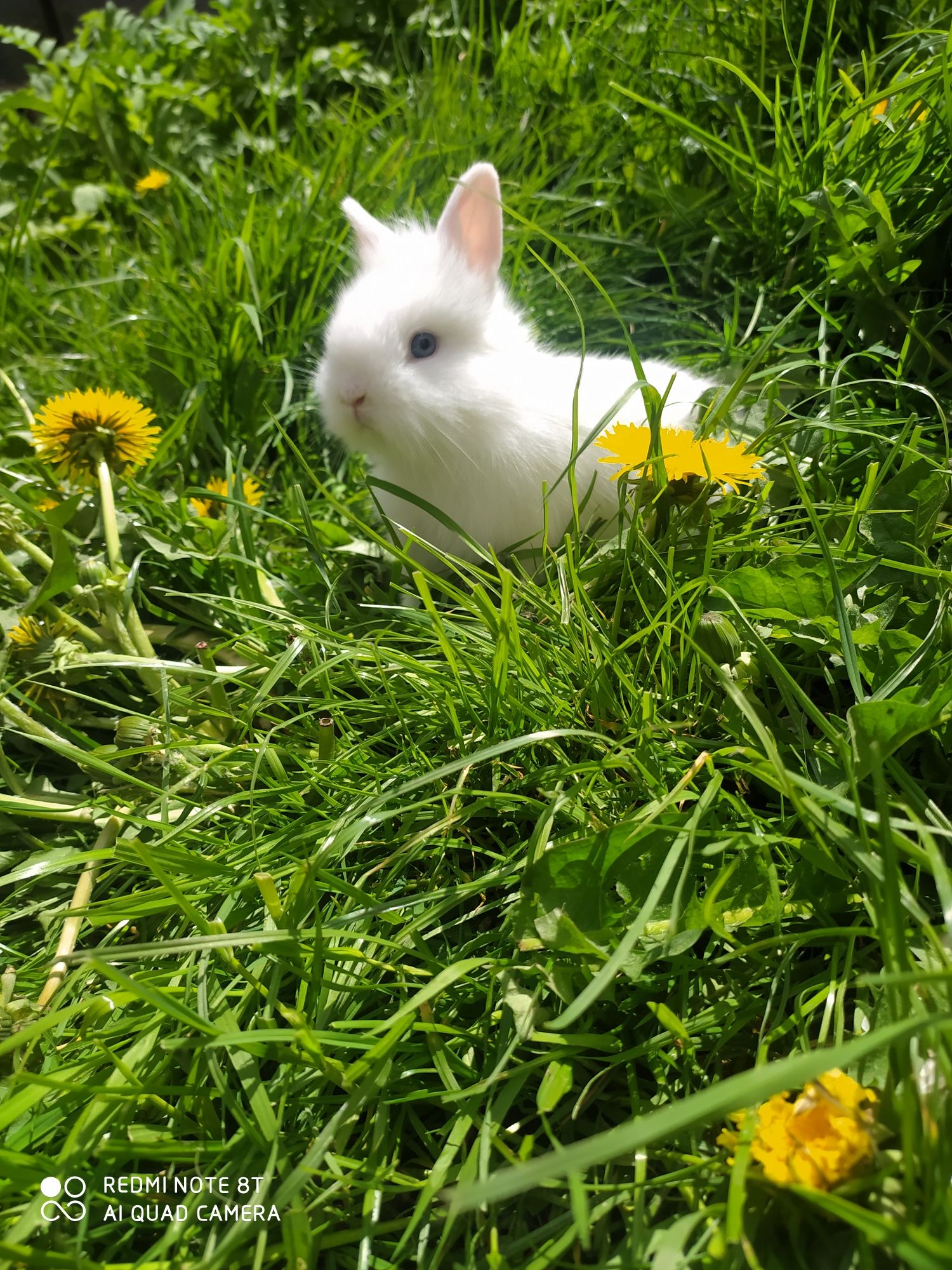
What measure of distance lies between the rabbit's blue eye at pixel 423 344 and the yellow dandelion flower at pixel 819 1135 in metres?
1.36

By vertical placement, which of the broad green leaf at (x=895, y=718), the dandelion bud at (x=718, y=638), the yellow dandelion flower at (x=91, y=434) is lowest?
the broad green leaf at (x=895, y=718)

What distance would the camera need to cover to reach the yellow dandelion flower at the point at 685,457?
1194mm

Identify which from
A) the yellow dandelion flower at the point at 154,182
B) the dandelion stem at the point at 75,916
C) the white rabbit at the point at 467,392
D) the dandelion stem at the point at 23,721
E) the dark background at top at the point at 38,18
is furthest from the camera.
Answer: the dark background at top at the point at 38,18

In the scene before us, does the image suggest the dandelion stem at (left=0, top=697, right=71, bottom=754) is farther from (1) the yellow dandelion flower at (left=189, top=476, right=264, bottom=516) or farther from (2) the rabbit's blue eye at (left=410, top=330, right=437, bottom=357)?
(2) the rabbit's blue eye at (left=410, top=330, right=437, bottom=357)

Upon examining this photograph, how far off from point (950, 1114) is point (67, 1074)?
902 millimetres

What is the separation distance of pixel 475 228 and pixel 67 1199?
65.8 inches

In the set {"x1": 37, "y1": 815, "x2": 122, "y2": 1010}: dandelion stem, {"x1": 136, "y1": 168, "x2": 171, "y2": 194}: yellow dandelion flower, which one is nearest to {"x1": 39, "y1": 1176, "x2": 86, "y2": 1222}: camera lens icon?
{"x1": 37, "y1": 815, "x2": 122, "y2": 1010}: dandelion stem

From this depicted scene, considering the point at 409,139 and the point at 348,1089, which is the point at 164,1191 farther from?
the point at 409,139

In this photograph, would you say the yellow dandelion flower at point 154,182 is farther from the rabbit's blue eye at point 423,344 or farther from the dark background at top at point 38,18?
the dark background at top at point 38,18

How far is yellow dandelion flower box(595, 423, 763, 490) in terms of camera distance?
1.19m

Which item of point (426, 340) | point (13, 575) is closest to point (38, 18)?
point (426, 340)

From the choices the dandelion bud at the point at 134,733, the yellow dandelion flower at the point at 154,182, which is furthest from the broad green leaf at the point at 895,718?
the yellow dandelion flower at the point at 154,182

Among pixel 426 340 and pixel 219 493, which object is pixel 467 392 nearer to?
pixel 426 340

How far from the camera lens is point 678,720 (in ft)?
3.86
